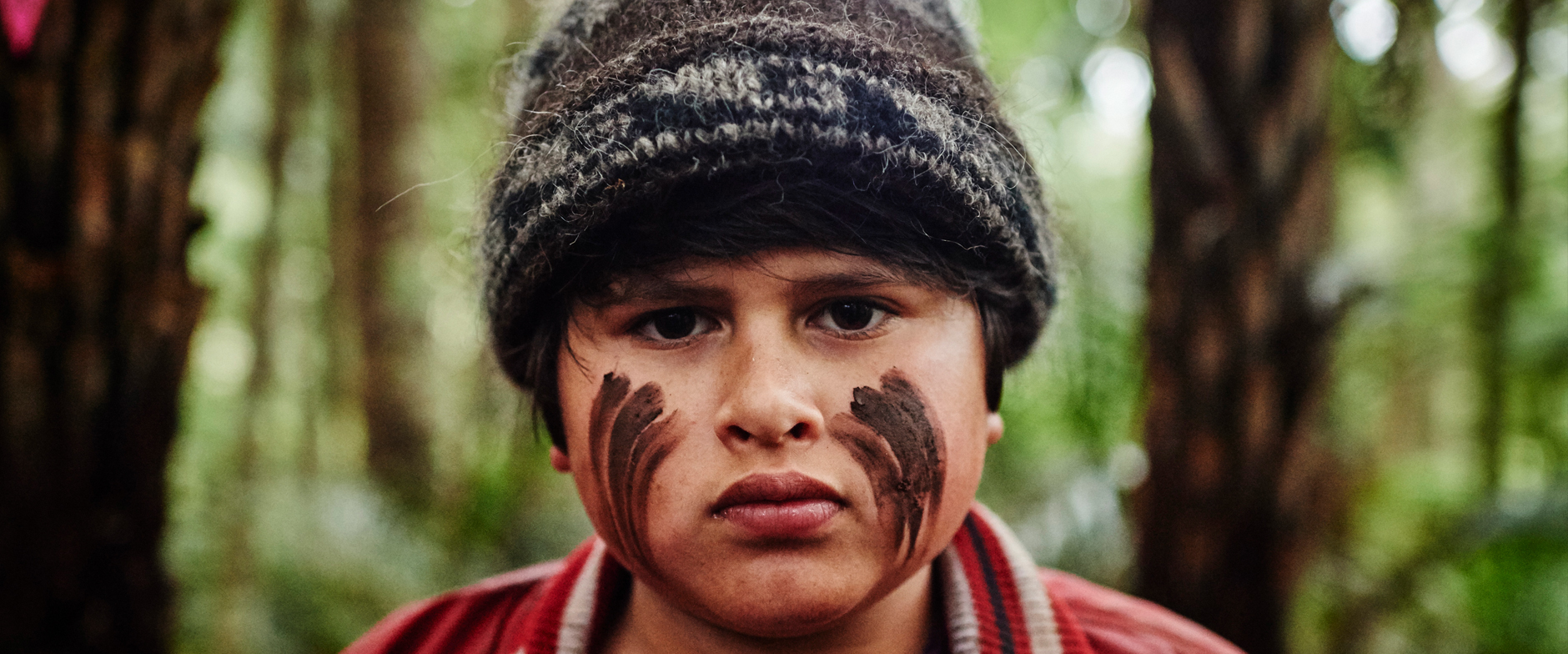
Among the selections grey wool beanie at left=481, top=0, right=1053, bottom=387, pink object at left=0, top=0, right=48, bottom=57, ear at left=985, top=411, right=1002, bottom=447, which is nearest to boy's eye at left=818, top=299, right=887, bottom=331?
grey wool beanie at left=481, top=0, right=1053, bottom=387

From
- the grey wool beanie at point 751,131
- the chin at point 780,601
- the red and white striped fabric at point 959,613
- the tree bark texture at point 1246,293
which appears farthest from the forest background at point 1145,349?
the chin at point 780,601

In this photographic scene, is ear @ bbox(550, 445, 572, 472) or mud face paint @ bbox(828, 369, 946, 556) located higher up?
mud face paint @ bbox(828, 369, 946, 556)

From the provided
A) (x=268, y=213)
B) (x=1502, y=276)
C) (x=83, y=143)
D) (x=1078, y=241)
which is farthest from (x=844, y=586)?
(x=268, y=213)

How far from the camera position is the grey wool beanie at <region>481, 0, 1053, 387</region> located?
3.42 ft

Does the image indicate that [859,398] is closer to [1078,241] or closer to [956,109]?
[956,109]

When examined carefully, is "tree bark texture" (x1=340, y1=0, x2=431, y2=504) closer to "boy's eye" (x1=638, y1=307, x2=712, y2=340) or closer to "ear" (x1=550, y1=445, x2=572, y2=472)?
"ear" (x1=550, y1=445, x2=572, y2=472)

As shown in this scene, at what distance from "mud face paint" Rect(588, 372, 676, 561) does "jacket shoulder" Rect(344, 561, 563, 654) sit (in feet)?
1.82

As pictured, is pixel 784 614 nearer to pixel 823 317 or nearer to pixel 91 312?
pixel 823 317

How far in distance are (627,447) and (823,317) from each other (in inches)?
11.6

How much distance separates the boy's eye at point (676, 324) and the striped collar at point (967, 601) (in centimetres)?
53

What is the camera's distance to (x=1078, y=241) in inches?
106

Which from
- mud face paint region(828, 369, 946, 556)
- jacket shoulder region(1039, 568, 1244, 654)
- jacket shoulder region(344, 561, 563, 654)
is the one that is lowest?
jacket shoulder region(344, 561, 563, 654)

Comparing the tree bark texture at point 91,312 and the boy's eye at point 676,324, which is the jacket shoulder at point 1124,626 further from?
the tree bark texture at point 91,312

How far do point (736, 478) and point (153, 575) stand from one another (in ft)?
4.93
